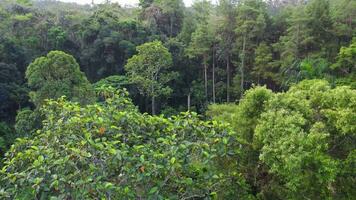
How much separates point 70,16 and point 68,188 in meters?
16.7

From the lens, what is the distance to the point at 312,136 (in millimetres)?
5105

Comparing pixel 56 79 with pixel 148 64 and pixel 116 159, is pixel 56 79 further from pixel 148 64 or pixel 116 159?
pixel 116 159

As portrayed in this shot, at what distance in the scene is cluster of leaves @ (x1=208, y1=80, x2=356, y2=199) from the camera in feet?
16.8

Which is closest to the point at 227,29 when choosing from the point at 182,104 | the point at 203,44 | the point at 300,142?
the point at 203,44

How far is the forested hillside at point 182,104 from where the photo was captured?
2756 mm

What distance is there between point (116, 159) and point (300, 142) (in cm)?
311

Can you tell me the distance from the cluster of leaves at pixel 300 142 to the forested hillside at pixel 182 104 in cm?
2

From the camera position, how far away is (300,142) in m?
5.12

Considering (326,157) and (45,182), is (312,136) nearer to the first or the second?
(326,157)

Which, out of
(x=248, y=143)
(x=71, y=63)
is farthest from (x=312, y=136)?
(x=71, y=63)

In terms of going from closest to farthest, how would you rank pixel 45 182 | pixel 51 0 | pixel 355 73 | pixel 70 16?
pixel 45 182 < pixel 355 73 < pixel 70 16 < pixel 51 0

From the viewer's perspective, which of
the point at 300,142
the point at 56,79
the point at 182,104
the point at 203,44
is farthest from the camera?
the point at 182,104

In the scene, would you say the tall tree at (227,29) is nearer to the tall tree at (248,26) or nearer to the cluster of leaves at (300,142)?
the tall tree at (248,26)

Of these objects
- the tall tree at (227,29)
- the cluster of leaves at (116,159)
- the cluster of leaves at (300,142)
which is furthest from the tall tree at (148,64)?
the cluster of leaves at (116,159)
